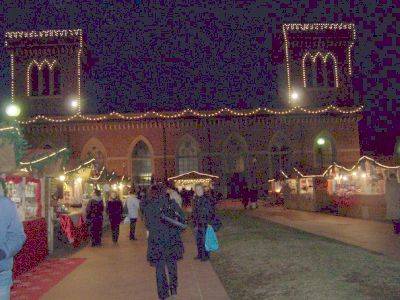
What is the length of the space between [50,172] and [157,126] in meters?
28.1

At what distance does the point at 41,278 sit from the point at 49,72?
3496 cm

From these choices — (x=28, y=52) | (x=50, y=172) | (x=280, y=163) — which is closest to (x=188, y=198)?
(x=280, y=163)

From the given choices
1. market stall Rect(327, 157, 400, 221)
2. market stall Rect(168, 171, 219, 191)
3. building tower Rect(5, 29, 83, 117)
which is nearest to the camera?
market stall Rect(327, 157, 400, 221)

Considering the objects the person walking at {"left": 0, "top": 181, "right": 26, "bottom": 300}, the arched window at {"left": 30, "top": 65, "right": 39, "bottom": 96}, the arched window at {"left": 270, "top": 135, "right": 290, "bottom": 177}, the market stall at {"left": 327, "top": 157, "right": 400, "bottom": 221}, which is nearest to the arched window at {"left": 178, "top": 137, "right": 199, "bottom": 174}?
the arched window at {"left": 270, "top": 135, "right": 290, "bottom": 177}

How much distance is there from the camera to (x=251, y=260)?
10.6 m

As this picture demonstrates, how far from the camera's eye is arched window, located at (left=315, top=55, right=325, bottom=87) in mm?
43134

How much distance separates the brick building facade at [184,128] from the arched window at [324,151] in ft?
0.27

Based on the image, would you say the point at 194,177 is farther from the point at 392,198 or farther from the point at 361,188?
the point at 392,198

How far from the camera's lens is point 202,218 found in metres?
10.8

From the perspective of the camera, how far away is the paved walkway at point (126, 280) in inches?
304

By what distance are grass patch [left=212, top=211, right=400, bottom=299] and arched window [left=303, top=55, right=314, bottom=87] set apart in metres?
31.3

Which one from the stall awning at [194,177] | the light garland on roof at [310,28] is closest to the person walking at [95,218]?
the stall awning at [194,177]

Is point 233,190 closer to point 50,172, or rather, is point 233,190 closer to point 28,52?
point 28,52

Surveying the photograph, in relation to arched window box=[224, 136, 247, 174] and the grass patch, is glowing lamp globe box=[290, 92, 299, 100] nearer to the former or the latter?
arched window box=[224, 136, 247, 174]
